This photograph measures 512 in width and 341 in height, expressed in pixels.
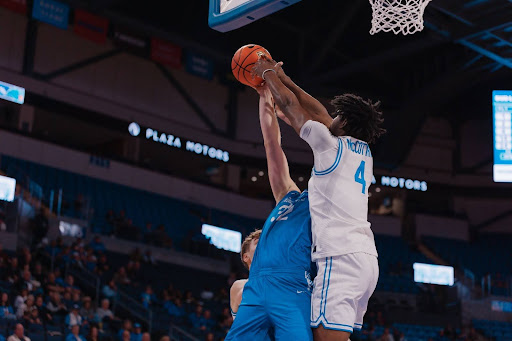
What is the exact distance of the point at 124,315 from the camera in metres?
16.1

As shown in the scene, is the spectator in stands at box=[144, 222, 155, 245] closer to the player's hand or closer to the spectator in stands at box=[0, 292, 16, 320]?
the spectator in stands at box=[0, 292, 16, 320]

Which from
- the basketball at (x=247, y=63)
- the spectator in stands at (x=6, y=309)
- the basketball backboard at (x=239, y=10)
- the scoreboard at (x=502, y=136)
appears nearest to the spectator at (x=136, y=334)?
the spectator in stands at (x=6, y=309)

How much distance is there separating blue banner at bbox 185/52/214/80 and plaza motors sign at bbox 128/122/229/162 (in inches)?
97.0

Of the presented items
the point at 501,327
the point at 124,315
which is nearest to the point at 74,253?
the point at 124,315

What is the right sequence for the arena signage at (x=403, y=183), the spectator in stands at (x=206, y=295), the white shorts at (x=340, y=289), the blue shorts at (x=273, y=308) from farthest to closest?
the arena signage at (x=403, y=183) < the spectator in stands at (x=206, y=295) < the blue shorts at (x=273, y=308) < the white shorts at (x=340, y=289)

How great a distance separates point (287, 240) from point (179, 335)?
12.3 m

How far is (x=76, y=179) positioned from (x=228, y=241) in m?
5.90

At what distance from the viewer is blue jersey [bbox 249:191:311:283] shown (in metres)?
4.09

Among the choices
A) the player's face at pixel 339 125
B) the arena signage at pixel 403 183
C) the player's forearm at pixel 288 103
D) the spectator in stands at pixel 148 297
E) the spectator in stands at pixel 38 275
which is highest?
the arena signage at pixel 403 183

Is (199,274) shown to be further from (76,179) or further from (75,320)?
(75,320)

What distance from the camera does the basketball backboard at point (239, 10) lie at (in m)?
5.77

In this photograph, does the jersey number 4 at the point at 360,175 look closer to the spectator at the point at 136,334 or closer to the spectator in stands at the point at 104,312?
the spectator at the point at 136,334

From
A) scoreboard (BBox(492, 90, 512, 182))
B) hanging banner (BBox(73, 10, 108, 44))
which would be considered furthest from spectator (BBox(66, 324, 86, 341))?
hanging banner (BBox(73, 10, 108, 44))

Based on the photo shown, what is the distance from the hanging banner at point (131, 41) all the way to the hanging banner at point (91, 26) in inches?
19.2
